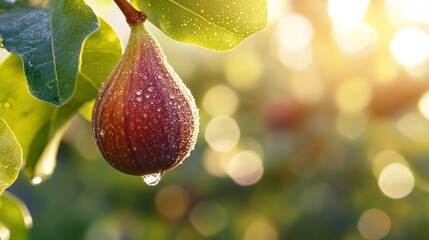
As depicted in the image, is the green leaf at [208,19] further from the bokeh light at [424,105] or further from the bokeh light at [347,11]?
the bokeh light at [424,105]

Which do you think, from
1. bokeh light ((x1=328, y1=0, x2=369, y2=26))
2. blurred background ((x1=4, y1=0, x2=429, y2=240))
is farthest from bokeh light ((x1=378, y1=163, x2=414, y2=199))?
bokeh light ((x1=328, y1=0, x2=369, y2=26))

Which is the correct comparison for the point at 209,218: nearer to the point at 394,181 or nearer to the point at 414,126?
the point at 394,181

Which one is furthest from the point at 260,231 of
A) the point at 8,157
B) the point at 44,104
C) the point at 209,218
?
the point at 8,157

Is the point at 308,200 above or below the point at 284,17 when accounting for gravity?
below

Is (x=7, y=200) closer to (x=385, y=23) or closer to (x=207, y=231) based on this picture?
(x=385, y=23)

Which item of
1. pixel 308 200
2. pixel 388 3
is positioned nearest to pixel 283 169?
pixel 308 200

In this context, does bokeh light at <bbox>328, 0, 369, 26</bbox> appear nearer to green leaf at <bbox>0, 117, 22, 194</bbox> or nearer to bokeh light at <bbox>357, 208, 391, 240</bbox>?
bokeh light at <bbox>357, 208, 391, 240</bbox>
